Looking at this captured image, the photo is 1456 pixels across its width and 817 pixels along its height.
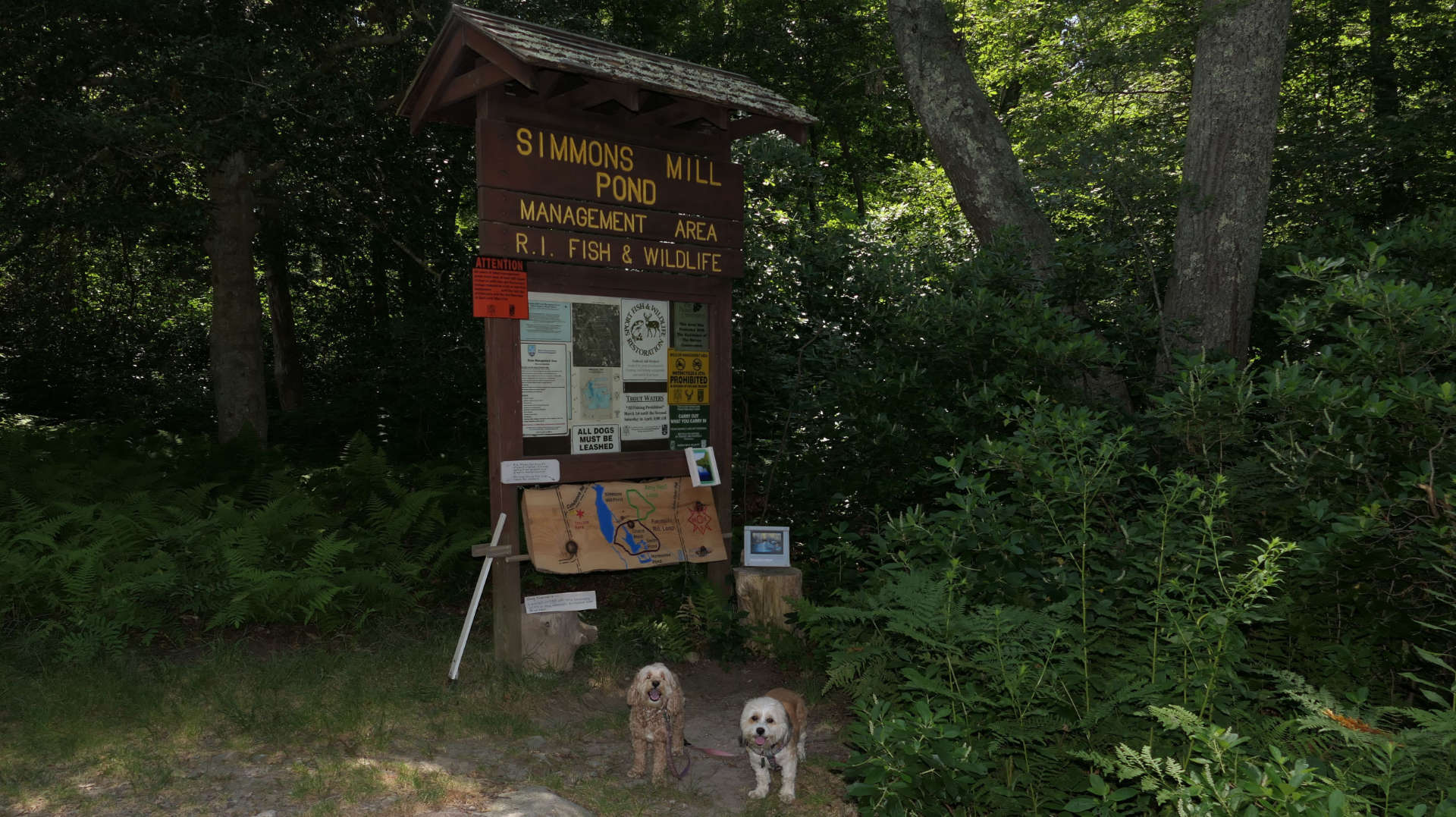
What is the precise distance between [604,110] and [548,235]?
1093mm

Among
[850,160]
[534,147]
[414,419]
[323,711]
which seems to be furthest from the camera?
[850,160]

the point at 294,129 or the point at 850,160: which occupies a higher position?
the point at 850,160

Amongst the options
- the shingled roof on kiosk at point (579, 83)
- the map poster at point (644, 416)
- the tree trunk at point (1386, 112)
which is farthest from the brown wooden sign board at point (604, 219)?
the tree trunk at point (1386, 112)

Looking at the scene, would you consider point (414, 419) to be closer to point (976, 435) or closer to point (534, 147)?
point (534, 147)

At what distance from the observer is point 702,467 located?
665 centimetres

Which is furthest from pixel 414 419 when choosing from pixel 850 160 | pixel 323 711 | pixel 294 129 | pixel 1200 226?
pixel 850 160

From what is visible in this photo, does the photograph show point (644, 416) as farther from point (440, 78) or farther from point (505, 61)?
point (440, 78)

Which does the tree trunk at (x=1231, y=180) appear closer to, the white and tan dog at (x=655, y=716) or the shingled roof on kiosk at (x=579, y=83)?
the shingled roof on kiosk at (x=579, y=83)

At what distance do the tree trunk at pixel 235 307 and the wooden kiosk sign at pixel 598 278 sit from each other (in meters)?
5.71

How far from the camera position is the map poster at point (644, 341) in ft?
20.9

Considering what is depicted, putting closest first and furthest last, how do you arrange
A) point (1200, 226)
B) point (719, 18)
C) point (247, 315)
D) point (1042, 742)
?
point (1042, 742), point (1200, 226), point (247, 315), point (719, 18)

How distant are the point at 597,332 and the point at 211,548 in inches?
126

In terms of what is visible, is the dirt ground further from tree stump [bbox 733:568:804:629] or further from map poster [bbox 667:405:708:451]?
map poster [bbox 667:405:708:451]

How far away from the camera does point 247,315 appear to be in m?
11.2
